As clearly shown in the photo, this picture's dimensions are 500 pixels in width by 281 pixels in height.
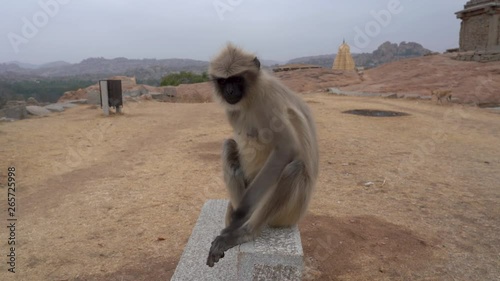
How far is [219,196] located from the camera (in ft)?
20.8

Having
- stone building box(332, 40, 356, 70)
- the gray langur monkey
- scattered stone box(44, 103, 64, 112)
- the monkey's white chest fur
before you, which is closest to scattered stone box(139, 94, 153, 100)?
scattered stone box(44, 103, 64, 112)

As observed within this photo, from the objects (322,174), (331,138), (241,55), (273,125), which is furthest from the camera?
(331,138)

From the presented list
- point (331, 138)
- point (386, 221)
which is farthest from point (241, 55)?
point (331, 138)

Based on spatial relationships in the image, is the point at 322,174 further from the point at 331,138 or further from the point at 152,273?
the point at 152,273

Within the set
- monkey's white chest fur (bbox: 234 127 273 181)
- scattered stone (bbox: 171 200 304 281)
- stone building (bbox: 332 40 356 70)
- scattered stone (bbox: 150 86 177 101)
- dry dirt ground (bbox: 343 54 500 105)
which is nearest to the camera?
scattered stone (bbox: 171 200 304 281)

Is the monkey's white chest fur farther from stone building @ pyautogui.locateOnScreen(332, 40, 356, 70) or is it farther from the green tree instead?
stone building @ pyautogui.locateOnScreen(332, 40, 356, 70)

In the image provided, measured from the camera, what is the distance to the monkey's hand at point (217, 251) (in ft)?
9.09

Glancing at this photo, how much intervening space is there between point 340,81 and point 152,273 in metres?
29.9

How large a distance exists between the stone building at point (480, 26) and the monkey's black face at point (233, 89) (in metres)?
32.5

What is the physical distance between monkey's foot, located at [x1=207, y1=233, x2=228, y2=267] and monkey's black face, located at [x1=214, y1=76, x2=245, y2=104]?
1277 mm

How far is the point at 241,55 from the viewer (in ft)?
11.4

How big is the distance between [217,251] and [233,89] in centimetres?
144

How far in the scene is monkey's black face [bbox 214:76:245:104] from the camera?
3.36 m

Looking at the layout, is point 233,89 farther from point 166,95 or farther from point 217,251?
point 166,95
